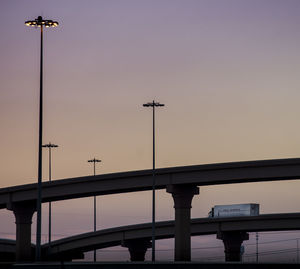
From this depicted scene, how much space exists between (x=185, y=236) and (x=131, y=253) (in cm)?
4735

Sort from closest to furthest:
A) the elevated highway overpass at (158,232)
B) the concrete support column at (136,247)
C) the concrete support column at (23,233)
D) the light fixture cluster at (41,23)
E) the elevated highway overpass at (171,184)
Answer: the light fixture cluster at (41,23) → the elevated highway overpass at (171,184) → the concrete support column at (23,233) → the elevated highway overpass at (158,232) → the concrete support column at (136,247)

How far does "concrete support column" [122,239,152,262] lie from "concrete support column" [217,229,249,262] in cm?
1409

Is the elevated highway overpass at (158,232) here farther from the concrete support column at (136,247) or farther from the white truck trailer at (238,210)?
the white truck trailer at (238,210)

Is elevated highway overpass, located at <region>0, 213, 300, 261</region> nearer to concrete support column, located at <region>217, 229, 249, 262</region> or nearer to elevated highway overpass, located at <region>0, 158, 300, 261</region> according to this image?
concrete support column, located at <region>217, 229, 249, 262</region>

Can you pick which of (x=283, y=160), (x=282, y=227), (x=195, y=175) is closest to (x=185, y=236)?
(x=195, y=175)

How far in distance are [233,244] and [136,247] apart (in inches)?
647

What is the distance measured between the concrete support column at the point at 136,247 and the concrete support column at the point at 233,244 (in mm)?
14087

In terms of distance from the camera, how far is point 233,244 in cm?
12756

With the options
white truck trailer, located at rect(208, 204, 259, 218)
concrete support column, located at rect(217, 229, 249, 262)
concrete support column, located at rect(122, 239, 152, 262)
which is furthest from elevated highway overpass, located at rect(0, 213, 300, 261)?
white truck trailer, located at rect(208, 204, 259, 218)

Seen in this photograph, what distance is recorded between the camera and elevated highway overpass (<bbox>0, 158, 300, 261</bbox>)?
8394 cm

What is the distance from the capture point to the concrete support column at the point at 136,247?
13275 centimetres

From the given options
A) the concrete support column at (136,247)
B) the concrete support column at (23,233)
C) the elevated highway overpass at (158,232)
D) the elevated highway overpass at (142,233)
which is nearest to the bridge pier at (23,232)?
the concrete support column at (23,233)

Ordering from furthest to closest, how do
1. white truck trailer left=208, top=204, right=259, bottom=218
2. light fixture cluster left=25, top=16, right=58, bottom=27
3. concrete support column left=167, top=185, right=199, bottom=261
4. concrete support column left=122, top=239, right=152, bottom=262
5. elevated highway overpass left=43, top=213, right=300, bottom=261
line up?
white truck trailer left=208, top=204, right=259, bottom=218, concrete support column left=122, top=239, right=152, bottom=262, elevated highway overpass left=43, top=213, right=300, bottom=261, concrete support column left=167, top=185, right=199, bottom=261, light fixture cluster left=25, top=16, right=58, bottom=27

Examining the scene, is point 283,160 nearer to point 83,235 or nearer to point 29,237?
point 29,237
